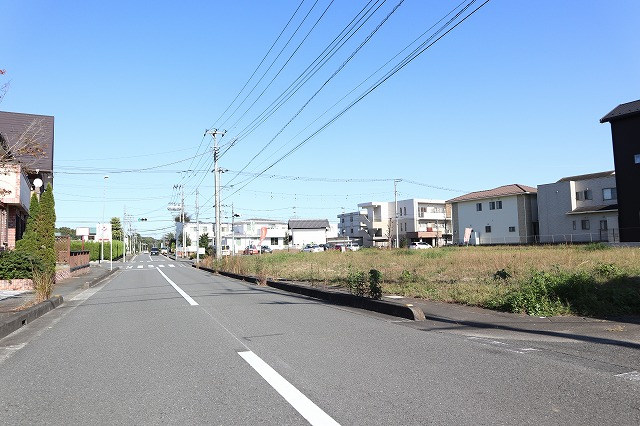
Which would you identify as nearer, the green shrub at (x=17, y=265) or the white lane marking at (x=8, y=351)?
the white lane marking at (x=8, y=351)

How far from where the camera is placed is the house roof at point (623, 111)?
3847cm

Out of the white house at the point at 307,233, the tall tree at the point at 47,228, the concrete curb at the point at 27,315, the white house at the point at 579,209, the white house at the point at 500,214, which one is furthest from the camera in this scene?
the white house at the point at 307,233

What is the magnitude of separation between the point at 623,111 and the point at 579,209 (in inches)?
598

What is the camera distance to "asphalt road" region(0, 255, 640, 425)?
4770mm

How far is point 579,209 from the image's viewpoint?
52406 millimetres

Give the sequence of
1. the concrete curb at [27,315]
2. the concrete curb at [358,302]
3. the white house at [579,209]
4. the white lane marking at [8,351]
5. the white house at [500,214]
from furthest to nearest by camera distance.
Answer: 1. the white house at [500,214]
2. the white house at [579,209]
3. the concrete curb at [358,302]
4. the concrete curb at [27,315]
5. the white lane marking at [8,351]

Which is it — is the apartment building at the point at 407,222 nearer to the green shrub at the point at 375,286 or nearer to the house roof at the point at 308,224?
the house roof at the point at 308,224

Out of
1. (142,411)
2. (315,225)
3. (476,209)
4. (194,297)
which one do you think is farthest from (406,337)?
(315,225)

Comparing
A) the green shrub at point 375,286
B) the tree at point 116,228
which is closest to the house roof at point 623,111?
the green shrub at point 375,286

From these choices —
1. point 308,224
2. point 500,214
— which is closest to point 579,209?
point 500,214

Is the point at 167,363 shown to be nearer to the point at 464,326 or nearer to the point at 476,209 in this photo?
the point at 464,326

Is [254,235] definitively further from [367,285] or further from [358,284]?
[358,284]

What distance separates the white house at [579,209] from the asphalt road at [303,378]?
46.9 meters

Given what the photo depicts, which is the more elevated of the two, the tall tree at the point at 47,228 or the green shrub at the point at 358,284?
the tall tree at the point at 47,228
